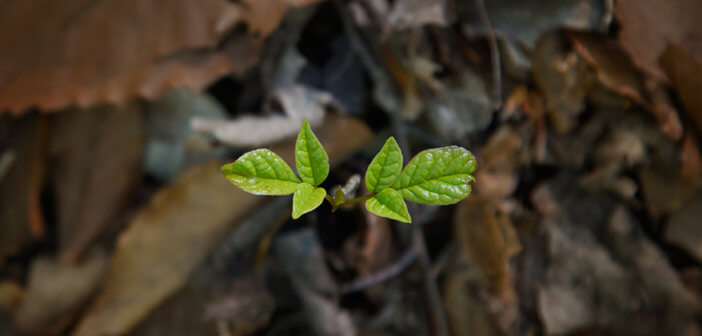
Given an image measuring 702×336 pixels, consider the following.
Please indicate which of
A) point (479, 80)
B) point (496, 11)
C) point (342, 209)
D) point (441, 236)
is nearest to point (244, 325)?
point (342, 209)

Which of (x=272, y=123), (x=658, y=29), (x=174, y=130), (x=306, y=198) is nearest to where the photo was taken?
(x=306, y=198)

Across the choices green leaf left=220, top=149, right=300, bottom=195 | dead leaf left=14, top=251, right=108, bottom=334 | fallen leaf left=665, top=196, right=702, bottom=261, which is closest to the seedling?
green leaf left=220, top=149, right=300, bottom=195

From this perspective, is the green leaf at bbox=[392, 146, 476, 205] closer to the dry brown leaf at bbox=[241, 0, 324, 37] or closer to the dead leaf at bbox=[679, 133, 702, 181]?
the dry brown leaf at bbox=[241, 0, 324, 37]

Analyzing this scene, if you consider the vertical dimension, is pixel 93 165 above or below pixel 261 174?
below

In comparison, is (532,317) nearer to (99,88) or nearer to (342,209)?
(342,209)

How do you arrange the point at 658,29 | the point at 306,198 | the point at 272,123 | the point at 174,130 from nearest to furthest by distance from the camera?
the point at 306,198, the point at 658,29, the point at 272,123, the point at 174,130

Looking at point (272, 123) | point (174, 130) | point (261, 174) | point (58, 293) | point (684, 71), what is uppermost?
point (261, 174)

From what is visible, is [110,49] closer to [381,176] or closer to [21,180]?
[21,180]

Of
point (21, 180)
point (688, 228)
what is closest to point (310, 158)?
point (688, 228)
